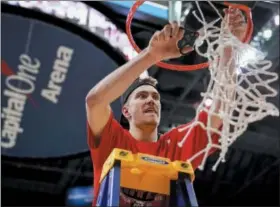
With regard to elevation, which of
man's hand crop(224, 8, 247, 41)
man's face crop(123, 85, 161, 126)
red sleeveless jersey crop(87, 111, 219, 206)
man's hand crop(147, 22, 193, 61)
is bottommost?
red sleeveless jersey crop(87, 111, 219, 206)

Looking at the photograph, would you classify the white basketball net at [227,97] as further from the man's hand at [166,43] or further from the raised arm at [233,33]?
the man's hand at [166,43]

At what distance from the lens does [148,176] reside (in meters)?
1.64

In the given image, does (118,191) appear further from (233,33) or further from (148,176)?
(233,33)

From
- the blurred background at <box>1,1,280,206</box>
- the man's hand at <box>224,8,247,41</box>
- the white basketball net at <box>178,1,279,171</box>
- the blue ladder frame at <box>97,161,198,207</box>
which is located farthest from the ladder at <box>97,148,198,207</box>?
the blurred background at <box>1,1,280,206</box>

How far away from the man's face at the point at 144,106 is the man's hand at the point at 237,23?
43 centimetres

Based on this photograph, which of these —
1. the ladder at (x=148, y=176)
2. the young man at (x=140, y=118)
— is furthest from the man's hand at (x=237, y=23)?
the ladder at (x=148, y=176)

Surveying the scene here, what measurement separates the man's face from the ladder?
1.23 ft

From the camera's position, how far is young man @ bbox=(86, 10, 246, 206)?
1.70 metres

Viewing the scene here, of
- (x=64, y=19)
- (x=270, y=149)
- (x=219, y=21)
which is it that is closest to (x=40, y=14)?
(x=64, y=19)

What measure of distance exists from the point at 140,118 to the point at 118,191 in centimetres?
55

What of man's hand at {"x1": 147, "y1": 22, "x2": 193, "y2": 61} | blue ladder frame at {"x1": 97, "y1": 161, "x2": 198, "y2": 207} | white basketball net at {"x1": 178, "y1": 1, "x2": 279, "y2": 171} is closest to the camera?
blue ladder frame at {"x1": 97, "y1": 161, "x2": 198, "y2": 207}

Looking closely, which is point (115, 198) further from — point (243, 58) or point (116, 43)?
point (116, 43)

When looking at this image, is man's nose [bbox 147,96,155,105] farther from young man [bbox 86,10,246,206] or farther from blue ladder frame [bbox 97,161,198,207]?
blue ladder frame [bbox 97,161,198,207]

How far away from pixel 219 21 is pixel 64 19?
6.59ft
